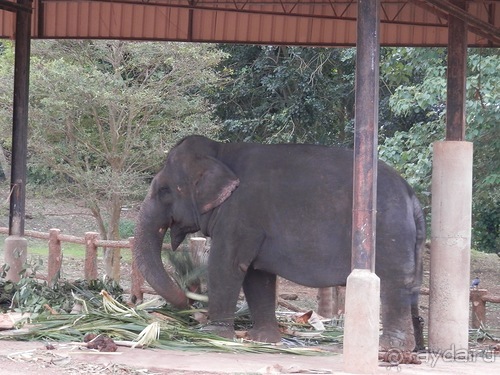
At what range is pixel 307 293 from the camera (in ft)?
68.6

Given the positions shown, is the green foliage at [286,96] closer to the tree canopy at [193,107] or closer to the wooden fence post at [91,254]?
the tree canopy at [193,107]

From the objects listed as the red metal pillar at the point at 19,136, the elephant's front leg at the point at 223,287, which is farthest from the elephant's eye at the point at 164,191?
the red metal pillar at the point at 19,136

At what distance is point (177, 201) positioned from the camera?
415 inches

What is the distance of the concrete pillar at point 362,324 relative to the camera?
26.4 feet

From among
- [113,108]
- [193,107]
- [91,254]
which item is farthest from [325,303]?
[113,108]

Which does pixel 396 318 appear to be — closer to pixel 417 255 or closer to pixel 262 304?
pixel 417 255

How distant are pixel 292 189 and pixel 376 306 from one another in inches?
86.8

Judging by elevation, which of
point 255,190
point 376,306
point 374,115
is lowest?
point 376,306

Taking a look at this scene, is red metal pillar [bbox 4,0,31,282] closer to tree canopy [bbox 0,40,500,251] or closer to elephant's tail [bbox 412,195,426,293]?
tree canopy [bbox 0,40,500,251]

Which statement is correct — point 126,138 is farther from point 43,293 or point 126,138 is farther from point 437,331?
point 437,331

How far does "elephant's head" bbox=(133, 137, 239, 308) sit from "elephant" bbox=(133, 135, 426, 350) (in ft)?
0.04

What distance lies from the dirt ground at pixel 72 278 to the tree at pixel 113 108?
76.1 inches

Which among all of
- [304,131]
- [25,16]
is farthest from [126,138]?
[25,16]

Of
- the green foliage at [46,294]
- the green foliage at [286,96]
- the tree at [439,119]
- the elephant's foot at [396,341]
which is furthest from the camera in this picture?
Result: the green foliage at [286,96]
